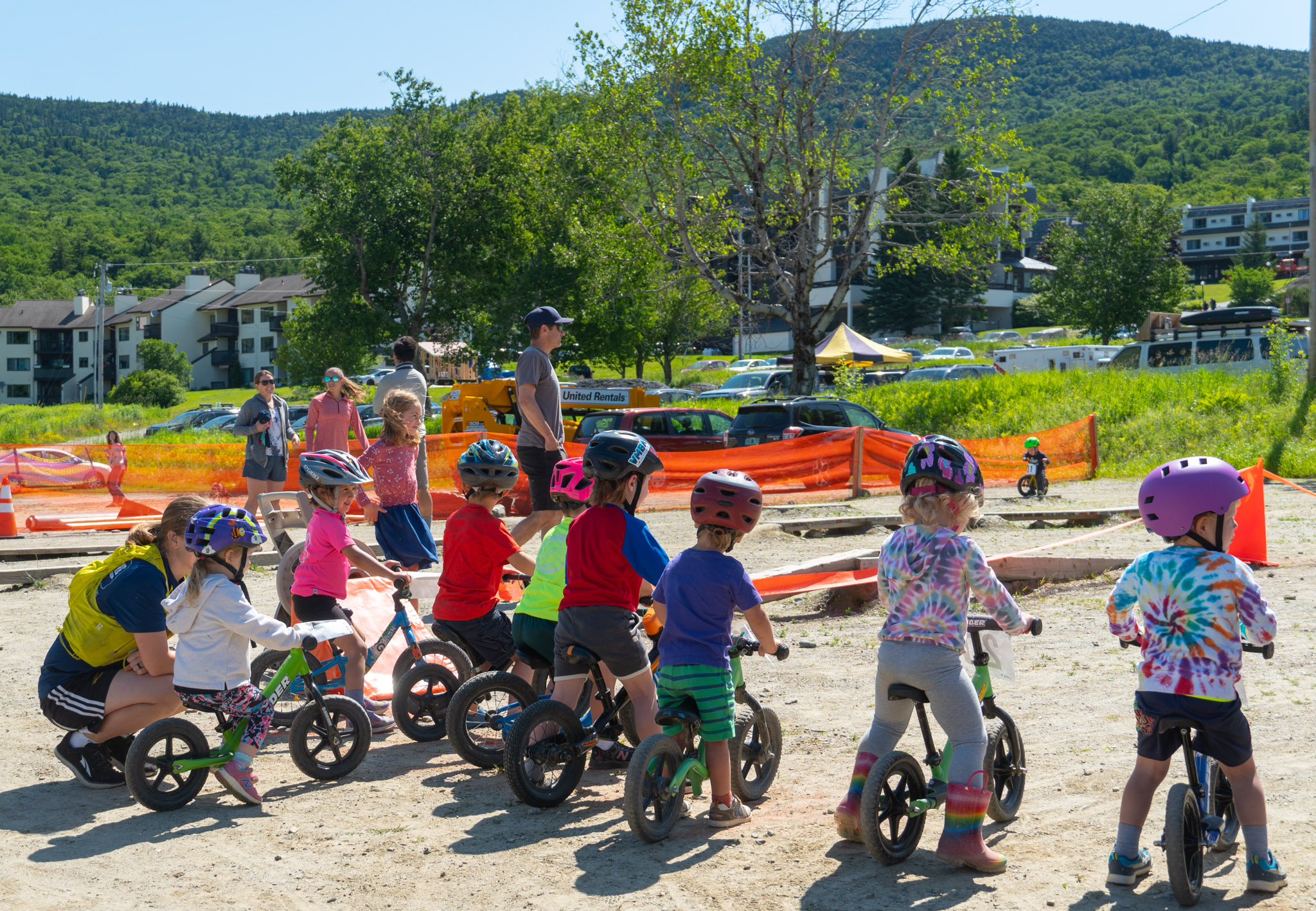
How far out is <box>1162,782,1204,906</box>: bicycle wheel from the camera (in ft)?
11.9

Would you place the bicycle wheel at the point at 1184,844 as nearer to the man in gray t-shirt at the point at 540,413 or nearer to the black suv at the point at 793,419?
the man in gray t-shirt at the point at 540,413

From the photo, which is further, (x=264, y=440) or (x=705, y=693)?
(x=264, y=440)

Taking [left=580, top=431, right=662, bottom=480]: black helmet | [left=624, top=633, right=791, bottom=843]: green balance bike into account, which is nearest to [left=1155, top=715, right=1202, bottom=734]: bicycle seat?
[left=624, top=633, right=791, bottom=843]: green balance bike

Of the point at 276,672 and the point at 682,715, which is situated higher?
the point at 682,715

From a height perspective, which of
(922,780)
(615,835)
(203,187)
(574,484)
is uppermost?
(203,187)

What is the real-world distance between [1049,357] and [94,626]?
138 ft

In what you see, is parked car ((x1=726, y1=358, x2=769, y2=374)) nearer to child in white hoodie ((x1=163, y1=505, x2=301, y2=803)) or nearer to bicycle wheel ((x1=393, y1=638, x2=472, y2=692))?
bicycle wheel ((x1=393, y1=638, x2=472, y2=692))

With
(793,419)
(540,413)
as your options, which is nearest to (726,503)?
(540,413)

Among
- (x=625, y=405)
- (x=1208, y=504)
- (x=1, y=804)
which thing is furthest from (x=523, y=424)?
(x=625, y=405)

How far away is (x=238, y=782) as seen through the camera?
5066mm

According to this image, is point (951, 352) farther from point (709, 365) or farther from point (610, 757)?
point (610, 757)

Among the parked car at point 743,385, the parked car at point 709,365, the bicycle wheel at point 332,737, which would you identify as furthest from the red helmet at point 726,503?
the parked car at point 709,365

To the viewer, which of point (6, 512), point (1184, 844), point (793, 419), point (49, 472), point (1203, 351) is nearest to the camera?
point (1184, 844)

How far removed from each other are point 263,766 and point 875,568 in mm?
5335
